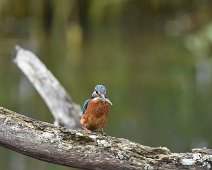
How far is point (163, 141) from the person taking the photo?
29.9 feet

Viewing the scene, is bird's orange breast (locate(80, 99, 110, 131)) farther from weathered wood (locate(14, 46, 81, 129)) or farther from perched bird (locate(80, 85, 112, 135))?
weathered wood (locate(14, 46, 81, 129))

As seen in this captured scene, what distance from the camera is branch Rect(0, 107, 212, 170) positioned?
3.81 meters

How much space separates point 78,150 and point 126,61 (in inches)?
449

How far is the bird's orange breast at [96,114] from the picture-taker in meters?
4.45

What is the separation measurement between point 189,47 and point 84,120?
1224cm

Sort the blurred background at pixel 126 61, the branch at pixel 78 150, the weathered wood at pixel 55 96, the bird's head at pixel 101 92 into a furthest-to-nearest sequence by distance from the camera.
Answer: the blurred background at pixel 126 61 < the weathered wood at pixel 55 96 < the bird's head at pixel 101 92 < the branch at pixel 78 150

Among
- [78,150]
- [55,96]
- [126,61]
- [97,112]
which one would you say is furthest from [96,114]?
[126,61]

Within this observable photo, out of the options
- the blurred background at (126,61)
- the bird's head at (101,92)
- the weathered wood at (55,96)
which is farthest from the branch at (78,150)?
the blurred background at (126,61)

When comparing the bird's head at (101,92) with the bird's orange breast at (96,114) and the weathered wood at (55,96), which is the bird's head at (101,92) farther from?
the weathered wood at (55,96)

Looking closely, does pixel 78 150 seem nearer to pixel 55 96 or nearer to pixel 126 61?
pixel 55 96

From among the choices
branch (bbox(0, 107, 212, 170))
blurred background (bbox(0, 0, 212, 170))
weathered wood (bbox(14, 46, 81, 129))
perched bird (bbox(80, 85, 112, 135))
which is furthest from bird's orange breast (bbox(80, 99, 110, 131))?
blurred background (bbox(0, 0, 212, 170))

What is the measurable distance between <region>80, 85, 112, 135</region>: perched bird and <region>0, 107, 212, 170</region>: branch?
55 centimetres

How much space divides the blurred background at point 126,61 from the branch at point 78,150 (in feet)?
13.4

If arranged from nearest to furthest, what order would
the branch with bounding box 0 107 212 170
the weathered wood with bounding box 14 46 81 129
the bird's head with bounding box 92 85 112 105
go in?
the branch with bounding box 0 107 212 170 → the bird's head with bounding box 92 85 112 105 → the weathered wood with bounding box 14 46 81 129
